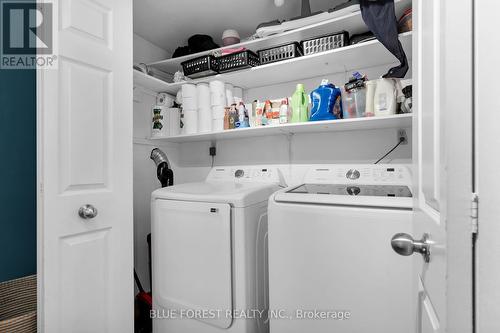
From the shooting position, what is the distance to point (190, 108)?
2305 millimetres

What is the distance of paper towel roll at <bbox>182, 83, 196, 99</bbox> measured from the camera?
7.52 ft

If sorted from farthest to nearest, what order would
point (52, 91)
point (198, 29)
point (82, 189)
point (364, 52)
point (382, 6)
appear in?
point (198, 29), point (364, 52), point (382, 6), point (82, 189), point (52, 91)

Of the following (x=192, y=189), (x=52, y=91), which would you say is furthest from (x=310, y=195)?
(x=52, y=91)

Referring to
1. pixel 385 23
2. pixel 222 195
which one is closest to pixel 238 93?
pixel 222 195

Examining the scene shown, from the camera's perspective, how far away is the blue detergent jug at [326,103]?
180 centimetres

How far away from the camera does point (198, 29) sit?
2.38 metres

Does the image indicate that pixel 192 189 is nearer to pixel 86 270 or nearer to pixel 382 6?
pixel 86 270

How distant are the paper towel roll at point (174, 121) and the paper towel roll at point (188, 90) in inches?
9.2

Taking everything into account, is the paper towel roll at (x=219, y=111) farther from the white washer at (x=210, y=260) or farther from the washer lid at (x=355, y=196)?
the washer lid at (x=355, y=196)

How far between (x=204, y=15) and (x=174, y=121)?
0.96m

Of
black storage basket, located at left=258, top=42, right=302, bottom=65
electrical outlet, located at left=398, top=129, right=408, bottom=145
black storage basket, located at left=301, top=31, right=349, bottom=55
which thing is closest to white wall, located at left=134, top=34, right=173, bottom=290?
black storage basket, located at left=258, top=42, right=302, bottom=65

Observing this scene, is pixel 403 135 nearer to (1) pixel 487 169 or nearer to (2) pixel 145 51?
(1) pixel 487 169

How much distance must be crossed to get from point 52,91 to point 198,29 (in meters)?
1.53

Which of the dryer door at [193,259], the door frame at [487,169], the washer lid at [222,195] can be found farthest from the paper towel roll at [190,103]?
the door frame at [487,169]
